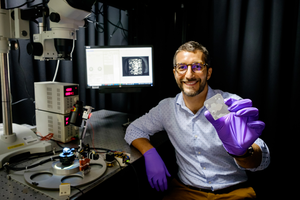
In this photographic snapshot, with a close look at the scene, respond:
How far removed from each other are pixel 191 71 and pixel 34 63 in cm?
175

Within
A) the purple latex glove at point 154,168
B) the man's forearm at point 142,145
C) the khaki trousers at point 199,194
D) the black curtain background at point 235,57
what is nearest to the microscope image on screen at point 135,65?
the black curtain background at point 235,57

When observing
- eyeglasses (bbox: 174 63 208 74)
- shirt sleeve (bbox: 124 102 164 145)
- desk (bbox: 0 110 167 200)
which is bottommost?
desk (bbox: 0 110 167 200)

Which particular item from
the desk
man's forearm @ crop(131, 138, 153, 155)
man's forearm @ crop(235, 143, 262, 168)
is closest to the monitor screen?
the desk

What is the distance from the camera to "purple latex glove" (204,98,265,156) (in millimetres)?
944

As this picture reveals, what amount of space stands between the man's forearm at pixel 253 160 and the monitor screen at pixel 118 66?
102 cm

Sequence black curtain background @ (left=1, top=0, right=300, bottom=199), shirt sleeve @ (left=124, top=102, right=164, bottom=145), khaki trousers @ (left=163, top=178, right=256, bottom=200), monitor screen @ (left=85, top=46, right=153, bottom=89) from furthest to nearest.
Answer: monitor screen @ (left=85, top=46, right=153, bottom=89)
black curtain background @ (left=1, top=0, right=300, bottom=199)
shirt sleeve @ (left=124, top=102, right=164, bottom=145)
khaki trousers @ (left=163, top=178, right=256, bottom=200)

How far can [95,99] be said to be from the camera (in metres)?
2.51

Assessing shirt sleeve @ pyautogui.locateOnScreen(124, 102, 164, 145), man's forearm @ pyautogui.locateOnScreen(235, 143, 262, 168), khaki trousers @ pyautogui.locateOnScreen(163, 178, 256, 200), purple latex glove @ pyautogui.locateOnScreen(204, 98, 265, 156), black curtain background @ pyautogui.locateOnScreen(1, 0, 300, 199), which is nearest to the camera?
purple latex glove @ pyautogui.locateOnScreen(204, 98, 265, 156)

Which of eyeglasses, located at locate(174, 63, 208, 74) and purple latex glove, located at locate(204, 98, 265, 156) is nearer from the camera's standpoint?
purple latex glove, located at locate(204, 98, 265, 156)

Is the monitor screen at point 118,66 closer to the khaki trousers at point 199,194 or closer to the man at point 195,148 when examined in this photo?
the man at point 195,148

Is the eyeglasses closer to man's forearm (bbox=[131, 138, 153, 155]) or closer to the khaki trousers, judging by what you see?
man's forearm (bbox=[131, 138, 153, 155])

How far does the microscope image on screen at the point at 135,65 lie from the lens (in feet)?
6.03

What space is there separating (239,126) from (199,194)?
0.53 metres

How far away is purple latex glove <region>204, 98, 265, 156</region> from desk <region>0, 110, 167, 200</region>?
19.5 inches
